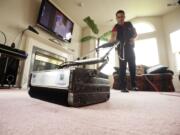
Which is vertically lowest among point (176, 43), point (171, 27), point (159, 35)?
point (176, 43)

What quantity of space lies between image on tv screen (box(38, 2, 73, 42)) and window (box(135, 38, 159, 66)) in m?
2.46

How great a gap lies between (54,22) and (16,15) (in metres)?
0.87

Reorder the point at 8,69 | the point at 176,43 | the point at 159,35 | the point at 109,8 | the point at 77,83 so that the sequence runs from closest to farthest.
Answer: the point at 77,83
the point at 8,69
the point at 176,43
the point at 109,8
the point at 159,35

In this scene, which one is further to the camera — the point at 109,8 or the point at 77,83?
the point at 109,8

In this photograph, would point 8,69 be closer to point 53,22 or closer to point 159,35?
point 53,22

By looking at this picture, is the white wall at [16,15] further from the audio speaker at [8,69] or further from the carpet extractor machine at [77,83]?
the carpet extractor machine at [77,83]

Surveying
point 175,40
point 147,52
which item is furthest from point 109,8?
point 175,40

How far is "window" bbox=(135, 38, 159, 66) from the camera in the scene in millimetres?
3918

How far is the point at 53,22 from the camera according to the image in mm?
2998

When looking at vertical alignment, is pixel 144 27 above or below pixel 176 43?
above

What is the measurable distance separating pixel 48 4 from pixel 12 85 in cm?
198

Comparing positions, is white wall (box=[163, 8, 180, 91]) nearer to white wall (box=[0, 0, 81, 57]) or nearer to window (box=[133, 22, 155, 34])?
window (box=[133, 22, 155, 34])

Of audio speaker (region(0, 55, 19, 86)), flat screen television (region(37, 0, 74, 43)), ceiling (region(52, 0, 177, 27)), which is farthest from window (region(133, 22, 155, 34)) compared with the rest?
audio speaker (region(0, 55, 19, 86))

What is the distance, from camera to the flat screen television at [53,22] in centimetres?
268
